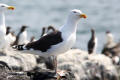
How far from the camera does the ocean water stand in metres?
38.4

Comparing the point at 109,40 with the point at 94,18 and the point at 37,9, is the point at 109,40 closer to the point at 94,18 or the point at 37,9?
the point at 94,18

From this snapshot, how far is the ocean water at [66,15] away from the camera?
38.4 meters

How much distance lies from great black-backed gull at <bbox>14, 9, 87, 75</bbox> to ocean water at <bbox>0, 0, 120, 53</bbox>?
2199 cm

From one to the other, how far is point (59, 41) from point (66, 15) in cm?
3387

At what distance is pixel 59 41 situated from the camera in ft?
35.9

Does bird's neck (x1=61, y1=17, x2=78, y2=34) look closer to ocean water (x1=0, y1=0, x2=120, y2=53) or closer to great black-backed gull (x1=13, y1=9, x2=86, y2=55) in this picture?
great black-backed gull (x1=13, y1=9, x2=86, y2=55)

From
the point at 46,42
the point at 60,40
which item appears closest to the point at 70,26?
the point at 60,40

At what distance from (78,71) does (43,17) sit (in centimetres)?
2621

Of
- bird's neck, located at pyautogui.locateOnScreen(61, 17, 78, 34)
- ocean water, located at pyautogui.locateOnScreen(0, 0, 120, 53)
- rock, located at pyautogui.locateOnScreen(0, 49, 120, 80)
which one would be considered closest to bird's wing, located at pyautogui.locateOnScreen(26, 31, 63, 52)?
bird's neck, located at pyautogui.locateOnScreen(61, 17, 78, 34)

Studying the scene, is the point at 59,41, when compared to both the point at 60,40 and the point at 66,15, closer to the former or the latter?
the point at 60,40

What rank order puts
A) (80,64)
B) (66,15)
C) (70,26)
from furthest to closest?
(66,15), (80,64), (70,26)

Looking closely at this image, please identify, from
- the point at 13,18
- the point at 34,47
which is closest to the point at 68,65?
the point at 34,47

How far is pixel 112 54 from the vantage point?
26250 millimetres

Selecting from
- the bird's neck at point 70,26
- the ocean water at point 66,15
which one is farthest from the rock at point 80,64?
the ocean water at point 66,15
